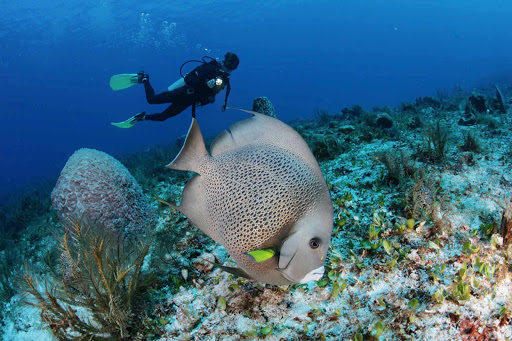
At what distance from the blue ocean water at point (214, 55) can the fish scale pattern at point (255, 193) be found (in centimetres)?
2210

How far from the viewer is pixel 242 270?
142 centimetres

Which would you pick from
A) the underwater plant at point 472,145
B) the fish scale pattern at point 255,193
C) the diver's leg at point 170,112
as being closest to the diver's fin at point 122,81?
the diver's leg at point 170,112

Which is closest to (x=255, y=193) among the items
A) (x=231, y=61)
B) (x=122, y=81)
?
(x=231, y=61)

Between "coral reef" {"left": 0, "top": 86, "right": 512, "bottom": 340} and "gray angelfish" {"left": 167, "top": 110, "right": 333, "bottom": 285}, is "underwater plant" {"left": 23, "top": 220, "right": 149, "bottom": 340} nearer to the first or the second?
"coral reef" {"left": 0, "top": 86, "right": 512, "bottom": 340}

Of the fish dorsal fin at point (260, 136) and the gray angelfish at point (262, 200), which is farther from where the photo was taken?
the fish dorsal fin at point (260, 136)

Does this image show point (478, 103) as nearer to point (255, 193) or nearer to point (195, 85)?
point (195, 85)

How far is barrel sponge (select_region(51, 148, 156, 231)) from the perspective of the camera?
2.92 meters

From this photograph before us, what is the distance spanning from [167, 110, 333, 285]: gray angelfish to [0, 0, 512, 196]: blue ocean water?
22.0 meters

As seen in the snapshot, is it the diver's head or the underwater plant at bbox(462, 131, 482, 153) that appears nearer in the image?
the underwater plant at bbox(462, 131, 482, 153)

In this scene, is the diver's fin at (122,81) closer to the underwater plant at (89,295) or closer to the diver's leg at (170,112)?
the diver's leg at (170,112)

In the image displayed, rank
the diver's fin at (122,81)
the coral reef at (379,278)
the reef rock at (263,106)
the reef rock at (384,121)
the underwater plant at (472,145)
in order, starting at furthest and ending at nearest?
the diver's fin at (122,81) < the reef rock at (263,106) < the reef rock at (384,121) < the underwater plant at (472,145) < the coral reef at (379,278)

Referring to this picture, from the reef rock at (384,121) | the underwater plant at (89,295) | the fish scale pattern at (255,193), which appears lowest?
the underwater plant at (89,295)

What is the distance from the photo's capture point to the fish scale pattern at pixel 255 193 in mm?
1410

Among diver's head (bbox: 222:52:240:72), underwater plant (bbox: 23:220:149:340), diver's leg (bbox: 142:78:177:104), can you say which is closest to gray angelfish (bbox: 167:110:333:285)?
underwater plant (bbox: 23:220:149:340)
